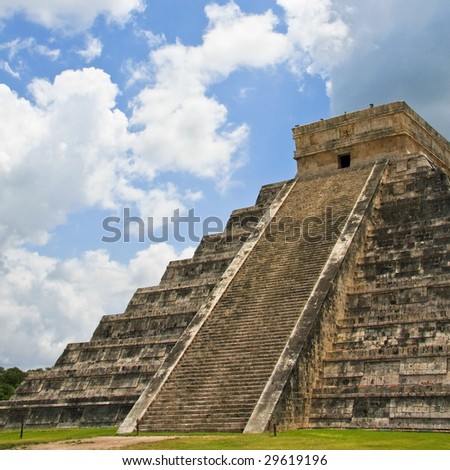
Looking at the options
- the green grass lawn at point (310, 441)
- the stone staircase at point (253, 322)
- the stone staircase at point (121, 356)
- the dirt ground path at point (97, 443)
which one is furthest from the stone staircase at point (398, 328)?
the stone staircase at point (121, 356)

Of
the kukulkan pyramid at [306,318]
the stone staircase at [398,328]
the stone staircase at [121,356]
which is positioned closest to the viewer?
the stone staircase at [398,328]

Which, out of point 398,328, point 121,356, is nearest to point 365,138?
point 398,328

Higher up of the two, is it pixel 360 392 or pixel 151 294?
pixel 151 294

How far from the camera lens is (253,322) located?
16.9 m

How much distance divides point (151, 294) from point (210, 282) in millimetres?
2195

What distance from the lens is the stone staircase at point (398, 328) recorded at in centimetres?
1373

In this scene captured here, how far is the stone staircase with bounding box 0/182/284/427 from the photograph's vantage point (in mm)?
A: 17922

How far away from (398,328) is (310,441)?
186 inches

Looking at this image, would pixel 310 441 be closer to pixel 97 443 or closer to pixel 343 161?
pixel 97 443

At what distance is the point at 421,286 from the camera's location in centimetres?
1596

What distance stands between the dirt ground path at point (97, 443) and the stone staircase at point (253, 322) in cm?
141

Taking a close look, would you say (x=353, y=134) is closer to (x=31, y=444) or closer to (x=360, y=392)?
(x=360, y=392)

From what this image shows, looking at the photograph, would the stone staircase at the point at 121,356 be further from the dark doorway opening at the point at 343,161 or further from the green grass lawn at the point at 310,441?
the green grass lawn at the point at 310,441

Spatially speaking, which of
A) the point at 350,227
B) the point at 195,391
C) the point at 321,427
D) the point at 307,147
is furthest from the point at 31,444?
the point at 307,147
